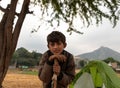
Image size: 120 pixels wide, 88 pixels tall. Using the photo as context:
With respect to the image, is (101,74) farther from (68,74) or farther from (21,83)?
(21,83)

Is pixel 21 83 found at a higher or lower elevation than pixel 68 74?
lower

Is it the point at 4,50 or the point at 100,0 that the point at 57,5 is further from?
the point at 4,50

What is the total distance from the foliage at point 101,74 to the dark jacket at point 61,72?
74 millimetres

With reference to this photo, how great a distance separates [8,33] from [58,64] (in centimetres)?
623

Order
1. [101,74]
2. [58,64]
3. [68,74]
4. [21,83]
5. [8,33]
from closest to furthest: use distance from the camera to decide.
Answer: [101,74]
[58,64]
[68,74]
[8,33]
[21,83]

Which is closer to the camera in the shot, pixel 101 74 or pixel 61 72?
pixel 101 74

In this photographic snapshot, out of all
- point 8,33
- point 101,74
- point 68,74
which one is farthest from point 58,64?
point 8,33

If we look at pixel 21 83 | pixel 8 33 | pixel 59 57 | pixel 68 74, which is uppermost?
pixel 8 33

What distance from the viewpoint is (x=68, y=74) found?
3.51 m

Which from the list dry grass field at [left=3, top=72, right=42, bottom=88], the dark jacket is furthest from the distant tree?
dry grass field at [left=3, top=72, right=42, bottom=88]

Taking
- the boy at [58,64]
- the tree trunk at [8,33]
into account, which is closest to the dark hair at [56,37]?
Result: the boy at [58,64]

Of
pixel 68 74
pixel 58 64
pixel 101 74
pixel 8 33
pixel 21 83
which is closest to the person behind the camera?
pixel 101 74

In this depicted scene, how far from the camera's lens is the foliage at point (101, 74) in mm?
3177

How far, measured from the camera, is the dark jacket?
3.40 metres
